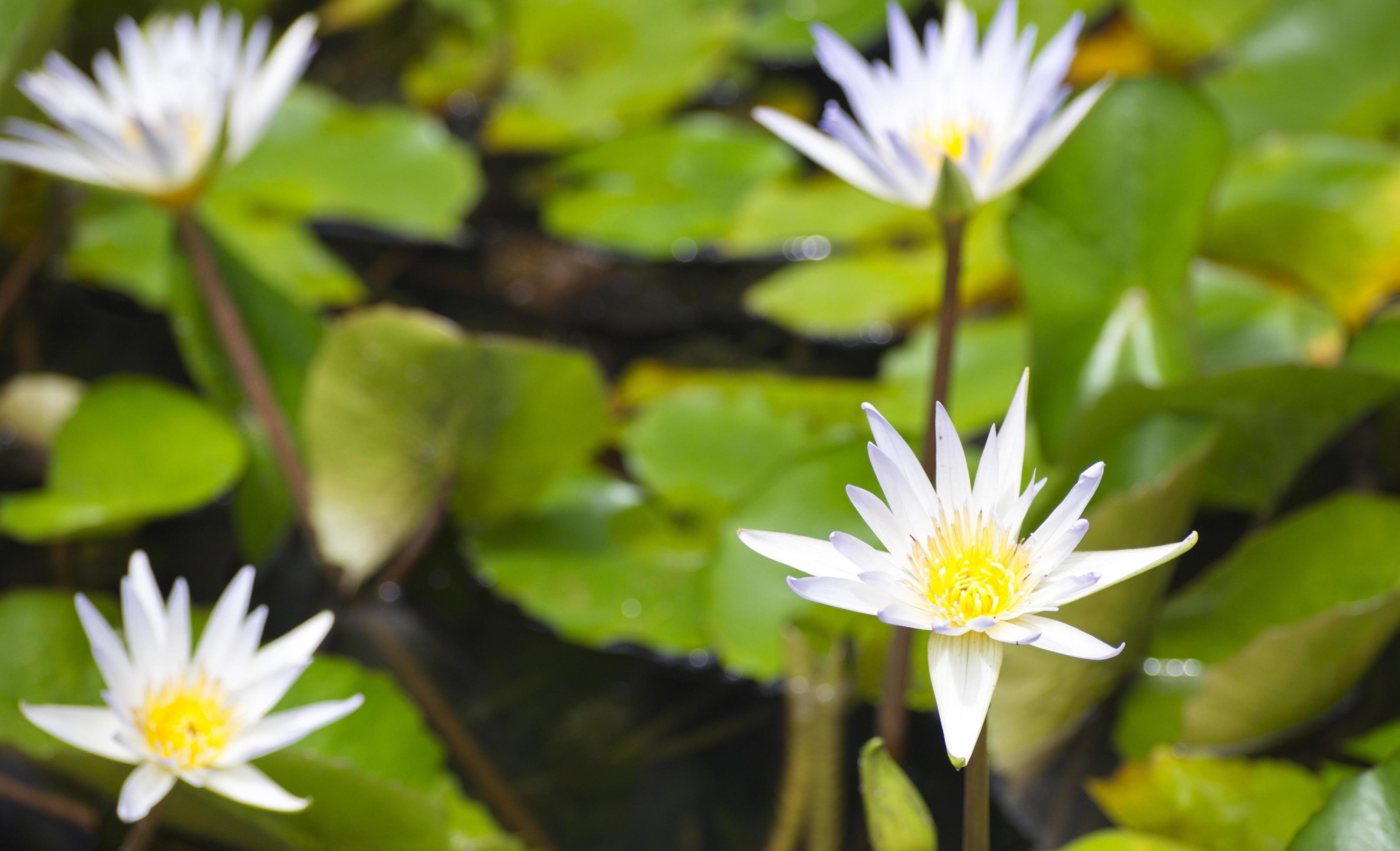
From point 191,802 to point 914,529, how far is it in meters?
0.58

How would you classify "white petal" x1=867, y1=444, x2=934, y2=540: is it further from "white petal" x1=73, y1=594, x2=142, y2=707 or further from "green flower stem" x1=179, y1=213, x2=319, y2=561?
"green flower stem" x1=179, y1=213, x2=319, y2=561

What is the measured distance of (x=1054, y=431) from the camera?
3.52 feet

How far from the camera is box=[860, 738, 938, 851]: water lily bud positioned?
23.5 inches

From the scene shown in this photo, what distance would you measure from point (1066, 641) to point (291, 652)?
487mm

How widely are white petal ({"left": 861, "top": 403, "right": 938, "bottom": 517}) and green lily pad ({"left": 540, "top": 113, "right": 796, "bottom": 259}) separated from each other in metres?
1.13

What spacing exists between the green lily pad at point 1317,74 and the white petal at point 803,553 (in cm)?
126

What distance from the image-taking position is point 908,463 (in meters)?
0.58

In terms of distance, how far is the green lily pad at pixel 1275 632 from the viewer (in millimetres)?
885

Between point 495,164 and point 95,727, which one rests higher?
point 495,164

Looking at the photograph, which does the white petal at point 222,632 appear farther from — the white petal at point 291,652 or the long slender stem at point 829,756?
the long slender stem at point 829,756

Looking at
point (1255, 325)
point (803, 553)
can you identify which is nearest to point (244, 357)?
point (803, 553)

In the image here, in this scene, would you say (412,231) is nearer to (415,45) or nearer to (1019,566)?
(415,45)

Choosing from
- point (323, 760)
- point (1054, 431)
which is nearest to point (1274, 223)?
point (1054, 431)

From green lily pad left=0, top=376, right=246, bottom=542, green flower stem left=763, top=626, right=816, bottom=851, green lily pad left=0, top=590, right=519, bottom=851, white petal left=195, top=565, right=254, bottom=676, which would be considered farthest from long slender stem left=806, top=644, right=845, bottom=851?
green lily pad left=0, top=376, right=246, bottom=542
